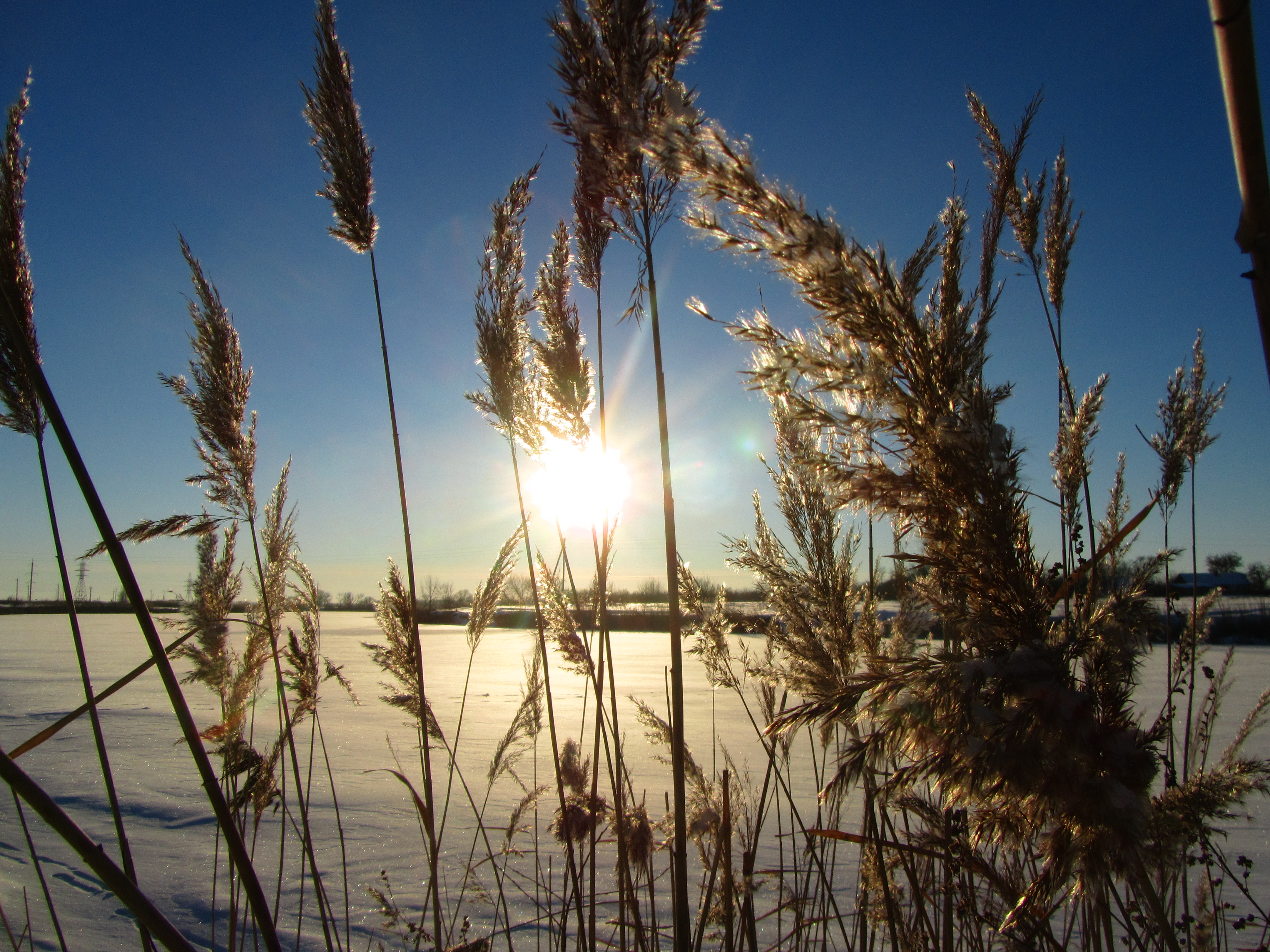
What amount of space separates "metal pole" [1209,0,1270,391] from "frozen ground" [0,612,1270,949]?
9.40 ft

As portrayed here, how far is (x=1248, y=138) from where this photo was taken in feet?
1.52

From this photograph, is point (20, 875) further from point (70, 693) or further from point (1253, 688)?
point (1253, 688)

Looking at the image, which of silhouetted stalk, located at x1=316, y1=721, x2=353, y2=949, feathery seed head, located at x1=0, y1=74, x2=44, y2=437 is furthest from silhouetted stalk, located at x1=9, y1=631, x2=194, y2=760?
silhouetted stalk, located at x1=316, y1=721, x2=353, y2=949

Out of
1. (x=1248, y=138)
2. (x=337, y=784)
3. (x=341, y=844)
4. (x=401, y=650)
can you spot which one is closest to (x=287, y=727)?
(x=401, y=650)

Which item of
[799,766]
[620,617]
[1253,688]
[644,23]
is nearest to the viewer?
[644,23]

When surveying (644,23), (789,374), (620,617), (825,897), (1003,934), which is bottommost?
(620,617)

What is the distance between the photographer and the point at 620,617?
33406 mm

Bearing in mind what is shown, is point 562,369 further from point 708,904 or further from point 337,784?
point 337,784

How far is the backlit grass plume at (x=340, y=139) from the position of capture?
204 centimetres

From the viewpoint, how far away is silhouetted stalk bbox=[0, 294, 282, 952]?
0.67 metres

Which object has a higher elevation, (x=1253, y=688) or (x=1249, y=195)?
(x=1249, y=195)

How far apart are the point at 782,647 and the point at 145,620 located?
1.79m

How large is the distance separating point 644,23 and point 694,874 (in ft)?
13.8

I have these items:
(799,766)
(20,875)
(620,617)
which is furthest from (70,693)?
(620,617)
